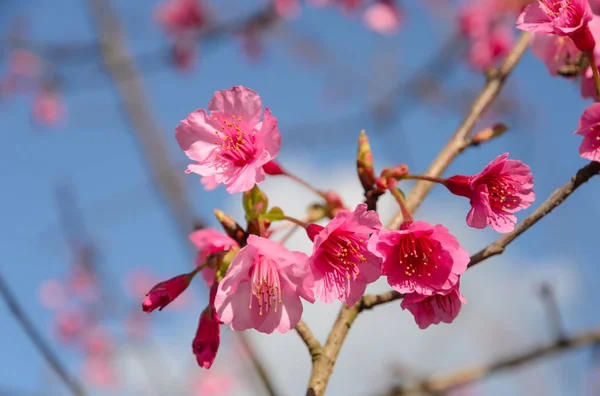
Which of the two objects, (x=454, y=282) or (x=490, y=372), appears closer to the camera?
A: (x=454, y=282)

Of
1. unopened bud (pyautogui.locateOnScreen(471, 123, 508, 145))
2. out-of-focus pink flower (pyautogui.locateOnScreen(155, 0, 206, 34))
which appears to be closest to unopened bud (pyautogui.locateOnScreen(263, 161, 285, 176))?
unopened bud (pyautogui.locateOnScreen(471, 123, 508, 145))

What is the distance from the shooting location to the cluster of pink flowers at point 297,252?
3.96 ft

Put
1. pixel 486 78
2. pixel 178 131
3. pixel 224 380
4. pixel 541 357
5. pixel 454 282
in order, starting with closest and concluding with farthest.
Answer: pixel 454 282 → pixel 178 131 → pixel 486 78 → pixel 541 357 → pixel 224 380

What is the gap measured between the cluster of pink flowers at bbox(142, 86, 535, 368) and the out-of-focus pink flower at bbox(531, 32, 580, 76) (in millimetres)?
482

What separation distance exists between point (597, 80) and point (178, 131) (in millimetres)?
1011

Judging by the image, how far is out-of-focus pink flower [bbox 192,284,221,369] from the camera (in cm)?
132

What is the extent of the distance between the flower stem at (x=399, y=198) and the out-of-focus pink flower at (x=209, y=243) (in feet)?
1.35

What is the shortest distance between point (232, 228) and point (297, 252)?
0.78 ft

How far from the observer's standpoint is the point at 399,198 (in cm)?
131

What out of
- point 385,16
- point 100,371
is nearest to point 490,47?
point 385,16

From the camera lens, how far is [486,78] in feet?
6.68

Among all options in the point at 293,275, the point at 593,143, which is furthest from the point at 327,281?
the point at 593,143

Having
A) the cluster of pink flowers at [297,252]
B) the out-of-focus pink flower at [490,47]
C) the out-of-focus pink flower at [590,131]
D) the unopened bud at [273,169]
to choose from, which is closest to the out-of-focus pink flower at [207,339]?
the cluster of pink flowers at [297,252]

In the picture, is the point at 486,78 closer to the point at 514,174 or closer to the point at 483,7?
the point at 514,174
